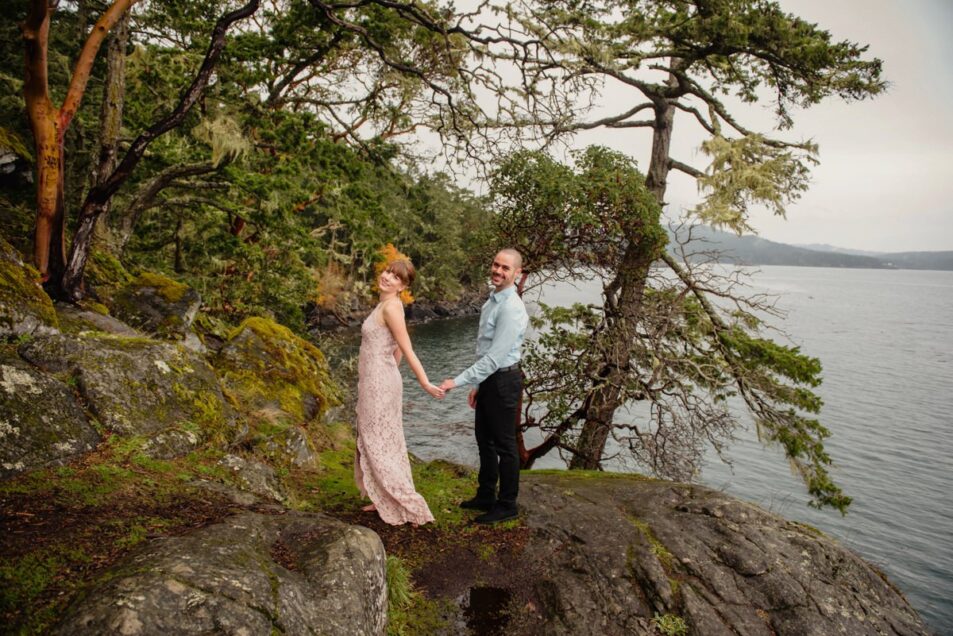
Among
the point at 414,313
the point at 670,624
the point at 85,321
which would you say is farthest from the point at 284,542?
the point at 414,313

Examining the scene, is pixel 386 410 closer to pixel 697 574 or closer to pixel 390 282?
pixel 390 282

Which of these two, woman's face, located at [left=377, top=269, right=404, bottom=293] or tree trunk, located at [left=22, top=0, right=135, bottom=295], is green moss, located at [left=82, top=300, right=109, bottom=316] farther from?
→ woman's face, located at [left=377, top=269, right=404, bottom=293]

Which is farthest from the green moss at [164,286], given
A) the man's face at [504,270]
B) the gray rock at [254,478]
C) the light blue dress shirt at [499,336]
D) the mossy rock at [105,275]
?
the man's face at [504,270]

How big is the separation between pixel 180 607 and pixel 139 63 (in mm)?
10616

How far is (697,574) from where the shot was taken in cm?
446

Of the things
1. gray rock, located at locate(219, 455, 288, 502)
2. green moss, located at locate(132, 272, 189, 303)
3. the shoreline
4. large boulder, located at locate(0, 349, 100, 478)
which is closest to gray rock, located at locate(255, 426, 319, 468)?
gray rock, located at locate(219, 455, 288, 502)

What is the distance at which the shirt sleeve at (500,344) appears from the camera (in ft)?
14.7

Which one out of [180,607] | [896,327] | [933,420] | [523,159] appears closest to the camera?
[180,607]

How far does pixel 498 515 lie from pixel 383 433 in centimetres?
138

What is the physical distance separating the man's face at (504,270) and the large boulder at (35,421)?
3.56 m

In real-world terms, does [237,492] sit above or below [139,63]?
below

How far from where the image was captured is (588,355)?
1005 centimetres

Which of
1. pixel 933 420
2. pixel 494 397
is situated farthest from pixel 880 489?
pixel 494 397

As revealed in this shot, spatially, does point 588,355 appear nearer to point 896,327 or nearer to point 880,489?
point 880,489
